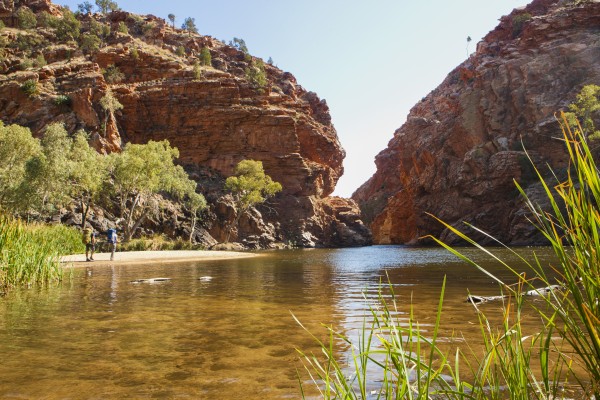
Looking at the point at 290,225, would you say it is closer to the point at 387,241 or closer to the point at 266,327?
the point at 387,241

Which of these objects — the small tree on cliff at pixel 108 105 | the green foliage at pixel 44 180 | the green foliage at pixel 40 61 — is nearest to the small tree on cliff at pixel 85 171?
the green foliage at pixel 44 180

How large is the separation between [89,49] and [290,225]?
44875 mm

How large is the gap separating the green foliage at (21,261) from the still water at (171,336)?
1.79 ft

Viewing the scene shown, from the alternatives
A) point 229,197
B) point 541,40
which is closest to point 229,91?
point 229,197

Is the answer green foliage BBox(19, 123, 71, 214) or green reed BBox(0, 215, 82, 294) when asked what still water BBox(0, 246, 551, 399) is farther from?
green foliage BBox(19, 123, 71, 214)

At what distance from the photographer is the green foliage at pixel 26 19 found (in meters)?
80.1

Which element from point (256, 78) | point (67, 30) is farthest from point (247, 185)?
point (67, 30)

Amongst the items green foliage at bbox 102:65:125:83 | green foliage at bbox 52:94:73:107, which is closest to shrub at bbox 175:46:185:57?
green foliage at bbox 102:65:125:83

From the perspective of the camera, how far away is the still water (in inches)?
169

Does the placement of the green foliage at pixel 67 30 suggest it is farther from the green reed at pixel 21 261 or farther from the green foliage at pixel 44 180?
the green reed at pixel 21 261

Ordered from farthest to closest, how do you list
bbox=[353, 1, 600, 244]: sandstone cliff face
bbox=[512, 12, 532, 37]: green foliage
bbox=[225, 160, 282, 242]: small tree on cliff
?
bbox=[512, 12, 532, 37]: green foliage → bbox=[225, 160, 282, 242]: small tree on cliff → bbox=[353, 1, 600, 244]: sandstone cliff face

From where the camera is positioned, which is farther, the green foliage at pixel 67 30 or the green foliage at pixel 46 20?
the green foliage at pixel 46 20

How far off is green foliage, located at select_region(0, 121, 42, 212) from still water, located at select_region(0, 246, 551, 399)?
96.4 feet

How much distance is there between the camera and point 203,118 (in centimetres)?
7381
